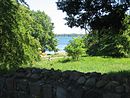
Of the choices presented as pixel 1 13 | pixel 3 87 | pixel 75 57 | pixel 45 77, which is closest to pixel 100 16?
pixel 45 77

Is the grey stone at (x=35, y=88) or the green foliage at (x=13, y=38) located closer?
the grey stone at (x=35, y=88)

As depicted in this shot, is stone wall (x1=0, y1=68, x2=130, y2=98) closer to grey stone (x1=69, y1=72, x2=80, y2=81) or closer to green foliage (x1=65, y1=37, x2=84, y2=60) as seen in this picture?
grey stone (x1=69, y1=72, x2=80, y2=81)

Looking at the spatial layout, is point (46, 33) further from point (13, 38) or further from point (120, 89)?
point (120, 89)

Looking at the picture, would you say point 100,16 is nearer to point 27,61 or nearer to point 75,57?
point 27,61

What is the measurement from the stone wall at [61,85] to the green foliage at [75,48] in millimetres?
32275

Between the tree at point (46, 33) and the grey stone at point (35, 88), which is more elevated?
the tree at point (46, 33)

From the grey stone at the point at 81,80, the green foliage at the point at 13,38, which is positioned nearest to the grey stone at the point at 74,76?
the grey stone at the point at 81,80

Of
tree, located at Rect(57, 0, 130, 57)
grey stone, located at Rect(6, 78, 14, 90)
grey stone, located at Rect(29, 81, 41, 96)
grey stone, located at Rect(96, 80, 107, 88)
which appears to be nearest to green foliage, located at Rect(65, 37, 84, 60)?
tree, located at Rect(57, 0, 130, 57)

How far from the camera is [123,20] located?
881 cm

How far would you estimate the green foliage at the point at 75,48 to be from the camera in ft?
133

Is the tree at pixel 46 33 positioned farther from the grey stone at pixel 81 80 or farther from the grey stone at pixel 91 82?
the grey stone at pixel 91 82

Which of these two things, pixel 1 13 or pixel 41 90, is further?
pixel 1 13

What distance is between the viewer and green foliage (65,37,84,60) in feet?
133

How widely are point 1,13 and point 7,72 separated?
449cm
